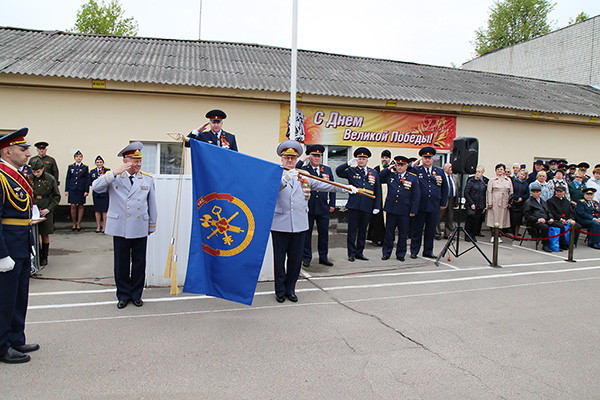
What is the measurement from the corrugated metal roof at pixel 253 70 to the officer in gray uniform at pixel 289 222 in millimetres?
6332

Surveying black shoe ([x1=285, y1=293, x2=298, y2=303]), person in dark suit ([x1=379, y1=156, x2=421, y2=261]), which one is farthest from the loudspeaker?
black shoe ([x1=285, y1=293, x2=298, y2=303])

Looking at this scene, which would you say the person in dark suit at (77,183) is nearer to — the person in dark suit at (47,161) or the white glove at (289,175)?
the person in dark suit at (47,161)

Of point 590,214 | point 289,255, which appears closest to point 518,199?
point 590,214

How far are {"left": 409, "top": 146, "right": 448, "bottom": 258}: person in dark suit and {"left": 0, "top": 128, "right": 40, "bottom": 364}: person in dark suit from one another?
21.5ft

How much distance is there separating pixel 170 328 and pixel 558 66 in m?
25.5

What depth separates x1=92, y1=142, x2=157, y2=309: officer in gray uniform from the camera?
4824 mm

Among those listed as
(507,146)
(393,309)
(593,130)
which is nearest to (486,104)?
(507,146)

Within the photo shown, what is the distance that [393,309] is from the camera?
5.18m

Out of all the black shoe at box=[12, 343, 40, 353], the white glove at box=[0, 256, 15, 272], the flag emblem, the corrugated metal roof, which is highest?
the corrugated metal roof

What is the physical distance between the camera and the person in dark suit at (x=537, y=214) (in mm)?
9734

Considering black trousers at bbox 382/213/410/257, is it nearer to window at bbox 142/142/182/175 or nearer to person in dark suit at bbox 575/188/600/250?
person in dark suit at bbox 575/188/600/250

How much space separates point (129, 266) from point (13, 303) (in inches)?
61.3

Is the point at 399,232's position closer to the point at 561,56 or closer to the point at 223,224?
the point at 223,224

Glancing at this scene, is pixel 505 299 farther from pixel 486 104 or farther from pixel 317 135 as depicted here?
pixel 486 104
